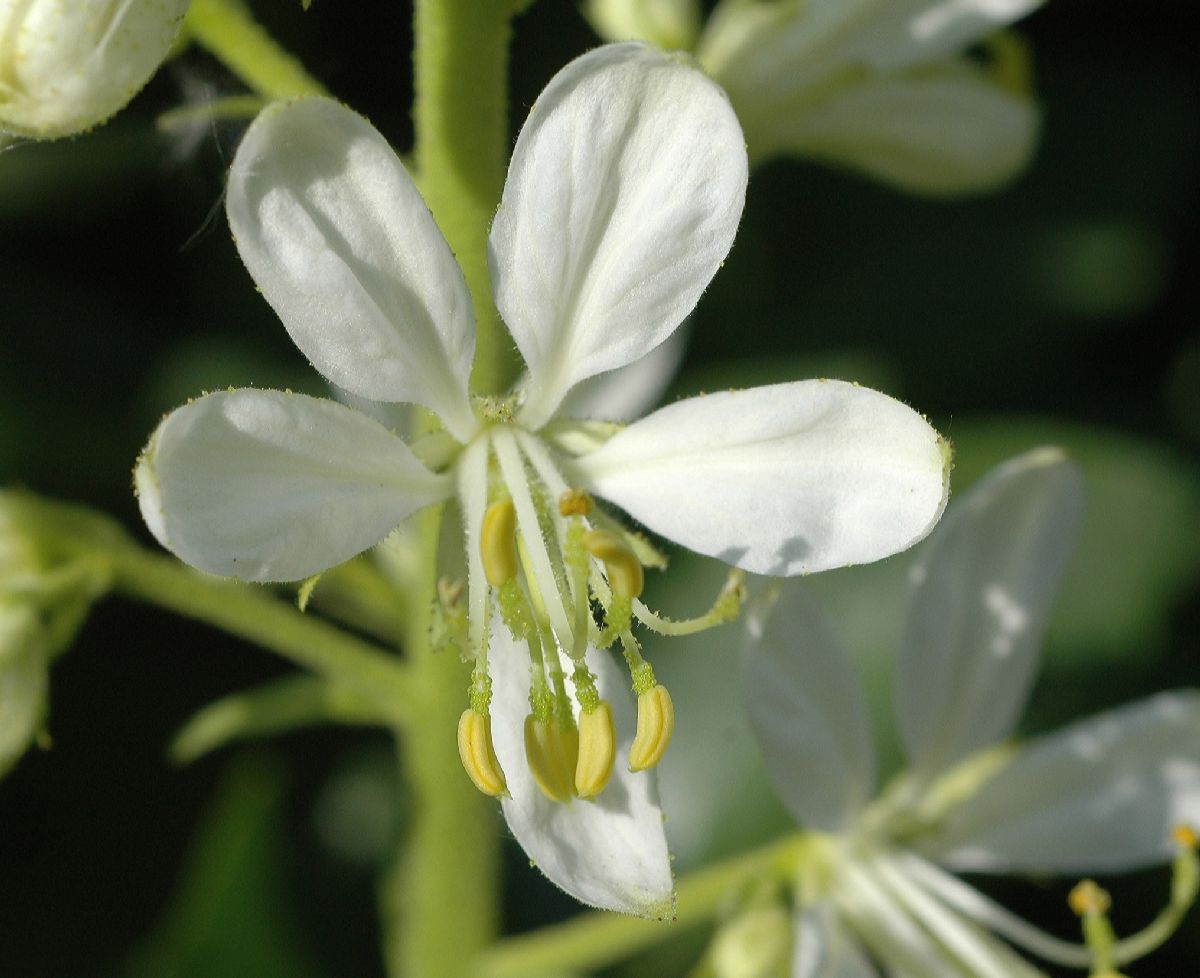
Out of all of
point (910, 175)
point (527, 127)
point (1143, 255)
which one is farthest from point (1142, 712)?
point (1143, 255)

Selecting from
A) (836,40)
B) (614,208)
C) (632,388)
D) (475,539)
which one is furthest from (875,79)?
(475,539)

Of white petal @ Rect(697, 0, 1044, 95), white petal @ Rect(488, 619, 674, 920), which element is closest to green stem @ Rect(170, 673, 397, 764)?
white petal @ Rect(488, 619, 674, 920)

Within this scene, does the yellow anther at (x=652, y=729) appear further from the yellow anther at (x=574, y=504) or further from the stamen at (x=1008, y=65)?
Result: the stamen at (x=1008, y=65)

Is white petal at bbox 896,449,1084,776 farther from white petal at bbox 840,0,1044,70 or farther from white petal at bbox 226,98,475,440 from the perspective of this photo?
white petal at bbox 226,98,475,440

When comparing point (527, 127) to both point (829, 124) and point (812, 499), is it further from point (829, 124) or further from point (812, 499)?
point (829, 124)

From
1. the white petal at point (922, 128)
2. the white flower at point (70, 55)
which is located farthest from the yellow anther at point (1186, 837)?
the white flower at point (70, 55)
